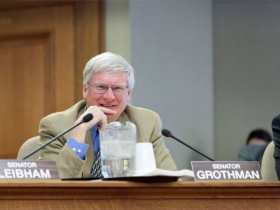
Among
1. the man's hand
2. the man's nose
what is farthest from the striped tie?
the man's nose

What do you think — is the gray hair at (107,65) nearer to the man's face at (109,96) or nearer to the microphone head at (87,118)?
the man's face at (109,96)

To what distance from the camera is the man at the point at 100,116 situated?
2.80m

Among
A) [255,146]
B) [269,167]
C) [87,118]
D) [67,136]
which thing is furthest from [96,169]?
[255,146]

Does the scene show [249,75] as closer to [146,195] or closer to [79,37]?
[79,37]

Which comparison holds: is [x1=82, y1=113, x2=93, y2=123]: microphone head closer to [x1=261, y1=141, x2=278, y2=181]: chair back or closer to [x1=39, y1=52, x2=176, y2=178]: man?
[x1=39, y1=52, x2=176, y2=178]: man

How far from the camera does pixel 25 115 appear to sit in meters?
4.75

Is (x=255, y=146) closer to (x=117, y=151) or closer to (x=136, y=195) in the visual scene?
(x=117, y=151)

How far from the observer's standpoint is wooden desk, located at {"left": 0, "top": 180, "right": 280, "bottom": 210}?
1.89 m

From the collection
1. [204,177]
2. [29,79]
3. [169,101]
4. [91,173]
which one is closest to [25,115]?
[29,79]

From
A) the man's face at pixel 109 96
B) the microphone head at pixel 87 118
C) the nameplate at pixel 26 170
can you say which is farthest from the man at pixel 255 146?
the nameplate at pixel 26 170

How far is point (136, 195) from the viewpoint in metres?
1.94

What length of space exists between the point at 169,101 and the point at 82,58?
0.87m

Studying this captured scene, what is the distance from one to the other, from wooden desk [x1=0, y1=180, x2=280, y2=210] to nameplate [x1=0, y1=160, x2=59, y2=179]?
107mm

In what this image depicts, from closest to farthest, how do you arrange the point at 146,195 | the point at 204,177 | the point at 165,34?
the point at 146,195, the point at 204,177, the point at 165,34
